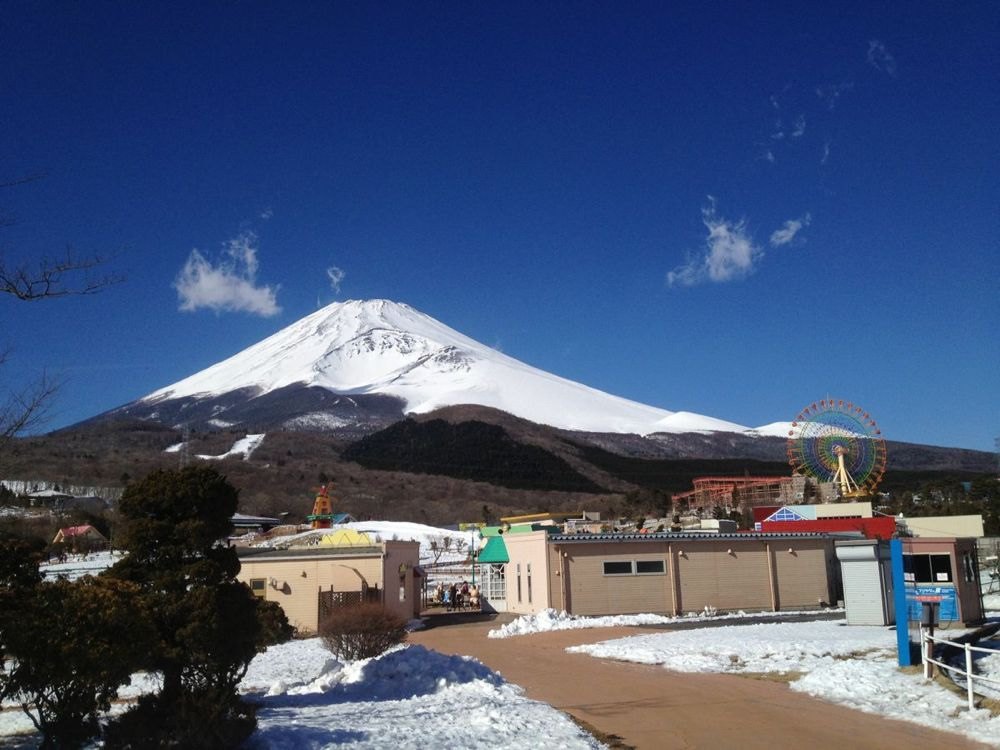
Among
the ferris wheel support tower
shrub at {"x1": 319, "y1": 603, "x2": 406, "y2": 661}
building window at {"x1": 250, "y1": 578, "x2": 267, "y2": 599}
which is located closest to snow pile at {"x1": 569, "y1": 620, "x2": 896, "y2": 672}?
shrub at {"x1": 319, "y1": 603, "x2": 406, "y2": 661}

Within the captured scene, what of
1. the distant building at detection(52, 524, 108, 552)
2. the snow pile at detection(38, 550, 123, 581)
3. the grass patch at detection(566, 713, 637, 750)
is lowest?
the grass patch at detection(566, 713, 637, 750)

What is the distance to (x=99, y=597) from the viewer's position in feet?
24.0

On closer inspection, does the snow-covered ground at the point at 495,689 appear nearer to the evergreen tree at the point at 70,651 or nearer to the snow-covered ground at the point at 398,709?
the snow-covered ground at the point at 398,709

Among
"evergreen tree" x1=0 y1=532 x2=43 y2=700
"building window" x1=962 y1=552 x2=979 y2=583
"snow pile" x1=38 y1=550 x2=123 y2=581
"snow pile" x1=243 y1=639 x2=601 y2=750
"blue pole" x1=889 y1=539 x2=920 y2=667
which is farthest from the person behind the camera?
"snow pile" x1=38 y1=550 x2=123 y2=581

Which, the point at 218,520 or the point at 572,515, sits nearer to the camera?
the point at 218,520

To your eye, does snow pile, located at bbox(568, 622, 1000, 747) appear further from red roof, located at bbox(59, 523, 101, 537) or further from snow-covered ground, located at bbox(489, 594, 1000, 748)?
red roof, located at bbox(59, 523, 101, 537)

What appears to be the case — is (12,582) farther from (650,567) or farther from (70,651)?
(650,567)

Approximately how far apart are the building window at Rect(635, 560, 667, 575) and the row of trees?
689 inches

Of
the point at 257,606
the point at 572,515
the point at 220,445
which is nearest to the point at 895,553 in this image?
the point at 257,606

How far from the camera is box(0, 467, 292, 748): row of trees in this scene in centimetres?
693

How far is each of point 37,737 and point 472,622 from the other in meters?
17.3

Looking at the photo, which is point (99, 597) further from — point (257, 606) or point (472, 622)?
point (472, 622)

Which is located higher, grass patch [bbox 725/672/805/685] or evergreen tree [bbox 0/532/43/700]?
evergreen tree [bbox 0/532/43/700]

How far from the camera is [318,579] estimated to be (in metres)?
23.8
